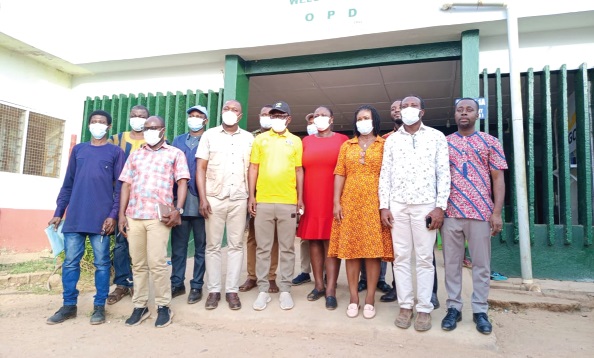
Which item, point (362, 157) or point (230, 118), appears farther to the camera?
point (230, 118)

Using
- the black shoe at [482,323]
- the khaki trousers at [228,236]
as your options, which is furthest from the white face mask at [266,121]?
the black shoe at [482,323]

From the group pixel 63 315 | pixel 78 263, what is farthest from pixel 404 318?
pixel 63 315

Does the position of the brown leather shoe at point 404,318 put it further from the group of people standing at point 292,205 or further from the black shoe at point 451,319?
the black shoe at point 451,319

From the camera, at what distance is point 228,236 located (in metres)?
3.66

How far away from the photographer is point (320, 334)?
3.28 meters

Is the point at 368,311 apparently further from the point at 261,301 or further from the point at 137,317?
the point at 137,317

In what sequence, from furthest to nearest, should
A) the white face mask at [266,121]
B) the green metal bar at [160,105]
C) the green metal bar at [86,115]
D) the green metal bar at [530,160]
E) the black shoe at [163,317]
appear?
1. the green metal bar at [86,115]
2. the green metal bar at [160,105]
3. the green metal bar at [530,160]
4. the white face mask at [266,121]
5. the black shoe at [163,317]

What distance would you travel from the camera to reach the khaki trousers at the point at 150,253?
343cm

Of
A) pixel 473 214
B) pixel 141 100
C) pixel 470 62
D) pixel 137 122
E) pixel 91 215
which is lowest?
pixel 91 215

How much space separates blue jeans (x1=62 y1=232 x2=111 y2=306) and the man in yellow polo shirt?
1.33 metres

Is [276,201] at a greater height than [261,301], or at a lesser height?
greater

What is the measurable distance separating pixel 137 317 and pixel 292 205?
1648mm

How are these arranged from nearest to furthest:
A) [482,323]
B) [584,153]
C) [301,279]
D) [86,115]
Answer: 1. [482,323]
2. [301,279]
3. [584,153]
4. [86,115]

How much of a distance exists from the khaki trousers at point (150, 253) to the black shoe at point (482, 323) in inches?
98.2
